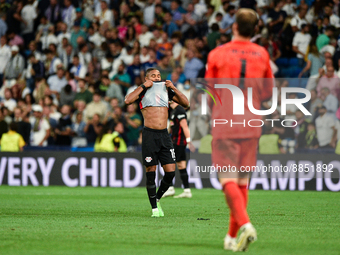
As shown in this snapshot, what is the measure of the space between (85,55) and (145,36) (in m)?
2.34

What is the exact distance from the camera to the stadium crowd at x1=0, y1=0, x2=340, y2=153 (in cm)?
1772

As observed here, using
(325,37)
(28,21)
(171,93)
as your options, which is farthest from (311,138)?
(28,21)

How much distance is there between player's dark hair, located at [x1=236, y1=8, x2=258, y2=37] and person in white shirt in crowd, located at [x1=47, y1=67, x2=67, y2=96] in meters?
15.9

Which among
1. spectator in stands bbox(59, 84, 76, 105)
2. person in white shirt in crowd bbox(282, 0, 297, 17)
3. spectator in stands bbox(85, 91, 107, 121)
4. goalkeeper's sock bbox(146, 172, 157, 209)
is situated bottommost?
goalkeeper's sock bbox(146, 172, 157, 209)

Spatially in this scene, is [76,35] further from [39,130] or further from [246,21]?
[246,21]

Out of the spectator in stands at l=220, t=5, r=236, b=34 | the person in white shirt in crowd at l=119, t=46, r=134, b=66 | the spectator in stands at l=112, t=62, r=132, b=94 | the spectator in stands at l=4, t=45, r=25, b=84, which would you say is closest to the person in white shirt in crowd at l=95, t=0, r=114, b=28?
the person in white shirt in crowd at l=119, t=46, r=134, b=66

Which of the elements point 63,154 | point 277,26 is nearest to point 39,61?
point 63,154

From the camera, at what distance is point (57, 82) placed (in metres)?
21.4

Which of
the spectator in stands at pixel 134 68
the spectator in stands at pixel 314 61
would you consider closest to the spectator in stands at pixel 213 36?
the spectator in stands at pixel 134 68

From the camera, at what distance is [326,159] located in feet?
54.6

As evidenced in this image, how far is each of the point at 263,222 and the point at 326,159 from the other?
26.7ft

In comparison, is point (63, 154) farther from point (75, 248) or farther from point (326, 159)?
point (75, 248)

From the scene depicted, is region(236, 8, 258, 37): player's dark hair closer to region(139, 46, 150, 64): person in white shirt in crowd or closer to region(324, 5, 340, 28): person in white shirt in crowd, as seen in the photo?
region(324, 5, 340, 28): person in white shirt in crowd

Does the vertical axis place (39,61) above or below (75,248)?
above
